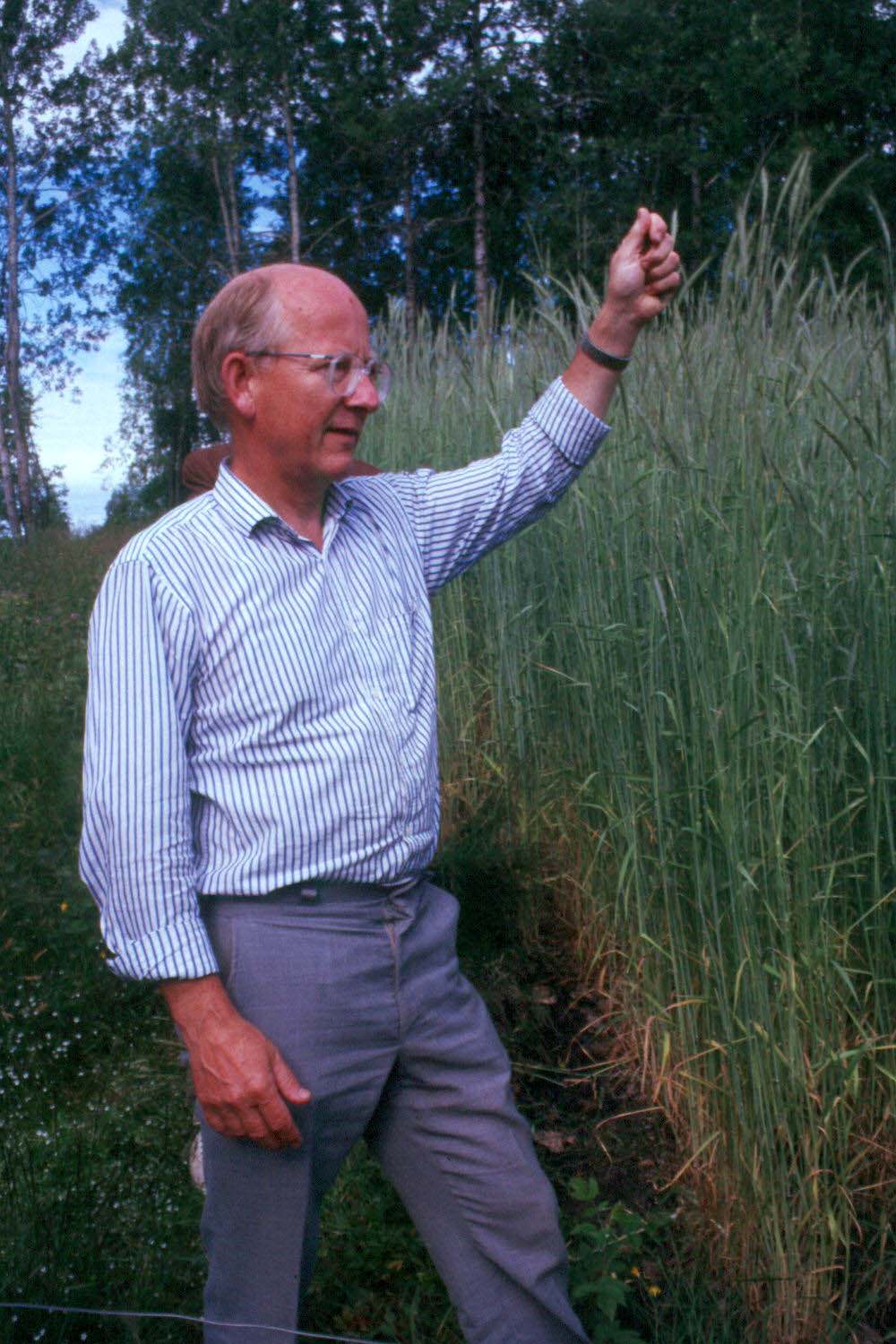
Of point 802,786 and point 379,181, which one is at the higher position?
point 379,181

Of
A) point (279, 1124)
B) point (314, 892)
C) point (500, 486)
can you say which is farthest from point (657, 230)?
point (279, 1124)

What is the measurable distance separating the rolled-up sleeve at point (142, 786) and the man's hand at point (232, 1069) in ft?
0.13

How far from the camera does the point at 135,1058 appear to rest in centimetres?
339

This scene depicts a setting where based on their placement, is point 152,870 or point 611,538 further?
point 611,538

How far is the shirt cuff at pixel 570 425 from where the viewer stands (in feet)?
6.75

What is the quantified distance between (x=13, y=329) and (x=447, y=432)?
21917mm

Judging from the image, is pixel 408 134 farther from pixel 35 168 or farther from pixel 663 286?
pixel 663 286

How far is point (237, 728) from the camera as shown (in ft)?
5.38

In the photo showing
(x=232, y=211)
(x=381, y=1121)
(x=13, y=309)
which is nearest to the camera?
(x=381, y=1121)

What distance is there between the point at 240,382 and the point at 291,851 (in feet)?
2.00

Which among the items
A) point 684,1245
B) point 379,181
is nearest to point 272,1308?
point 684,1245

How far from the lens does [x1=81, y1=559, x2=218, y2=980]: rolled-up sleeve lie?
1544mm

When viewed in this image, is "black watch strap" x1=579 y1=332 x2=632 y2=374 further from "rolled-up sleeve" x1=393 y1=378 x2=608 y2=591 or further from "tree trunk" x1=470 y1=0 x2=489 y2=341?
"tree trunk" x1=470 y1=0 x2=489 y2=341

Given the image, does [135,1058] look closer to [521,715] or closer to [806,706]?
[521,715]
